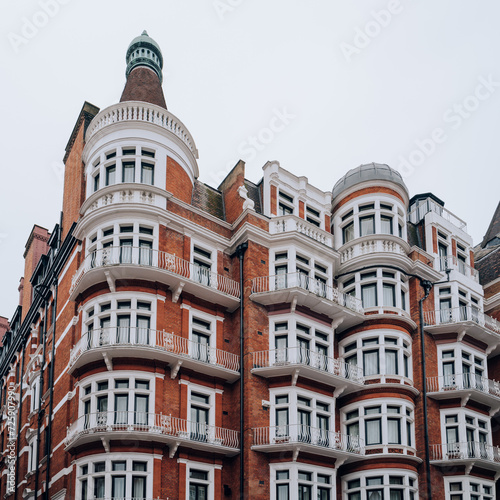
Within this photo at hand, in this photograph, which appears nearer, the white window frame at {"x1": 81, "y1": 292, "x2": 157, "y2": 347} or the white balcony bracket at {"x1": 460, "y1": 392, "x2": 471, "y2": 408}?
the white window frame at {"x1": 81, "y1": 292, "x2": 157, "y2": 347}

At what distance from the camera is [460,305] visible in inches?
1559

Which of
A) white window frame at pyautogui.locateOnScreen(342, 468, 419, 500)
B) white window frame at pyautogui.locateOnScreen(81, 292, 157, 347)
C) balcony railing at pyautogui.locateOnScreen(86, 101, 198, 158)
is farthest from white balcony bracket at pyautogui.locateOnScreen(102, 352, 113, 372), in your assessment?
white window frame at pyautogui.locateOnScreen(342, 468, 419, 500)

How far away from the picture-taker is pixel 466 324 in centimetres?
3725

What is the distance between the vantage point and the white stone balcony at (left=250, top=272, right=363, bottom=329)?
33156 mm

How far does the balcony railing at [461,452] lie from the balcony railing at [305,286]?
→ 24.7 ft

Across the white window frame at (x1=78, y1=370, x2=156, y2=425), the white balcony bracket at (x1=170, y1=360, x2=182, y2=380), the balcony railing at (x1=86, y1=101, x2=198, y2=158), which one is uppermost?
the balcony railing at (x1=86, y1=101, x2=198, y2=158)

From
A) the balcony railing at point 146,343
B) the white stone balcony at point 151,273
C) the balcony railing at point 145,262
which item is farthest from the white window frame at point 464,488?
the balcony railing at point 145,262

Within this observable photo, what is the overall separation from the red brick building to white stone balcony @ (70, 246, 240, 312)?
0.28 feet

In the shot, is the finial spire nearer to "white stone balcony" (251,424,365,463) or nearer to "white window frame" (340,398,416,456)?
"white stone balcony" (251,424,365,463)

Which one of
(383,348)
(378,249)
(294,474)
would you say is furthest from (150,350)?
(378,249)

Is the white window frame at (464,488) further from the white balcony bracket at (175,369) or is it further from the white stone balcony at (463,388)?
the white balcony bracket at (175,369)

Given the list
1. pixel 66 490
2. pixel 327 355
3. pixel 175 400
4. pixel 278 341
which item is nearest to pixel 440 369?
pixel 327 355

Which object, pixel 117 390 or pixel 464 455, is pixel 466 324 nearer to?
pixel 464 455

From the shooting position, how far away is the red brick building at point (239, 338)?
29.9 meters
